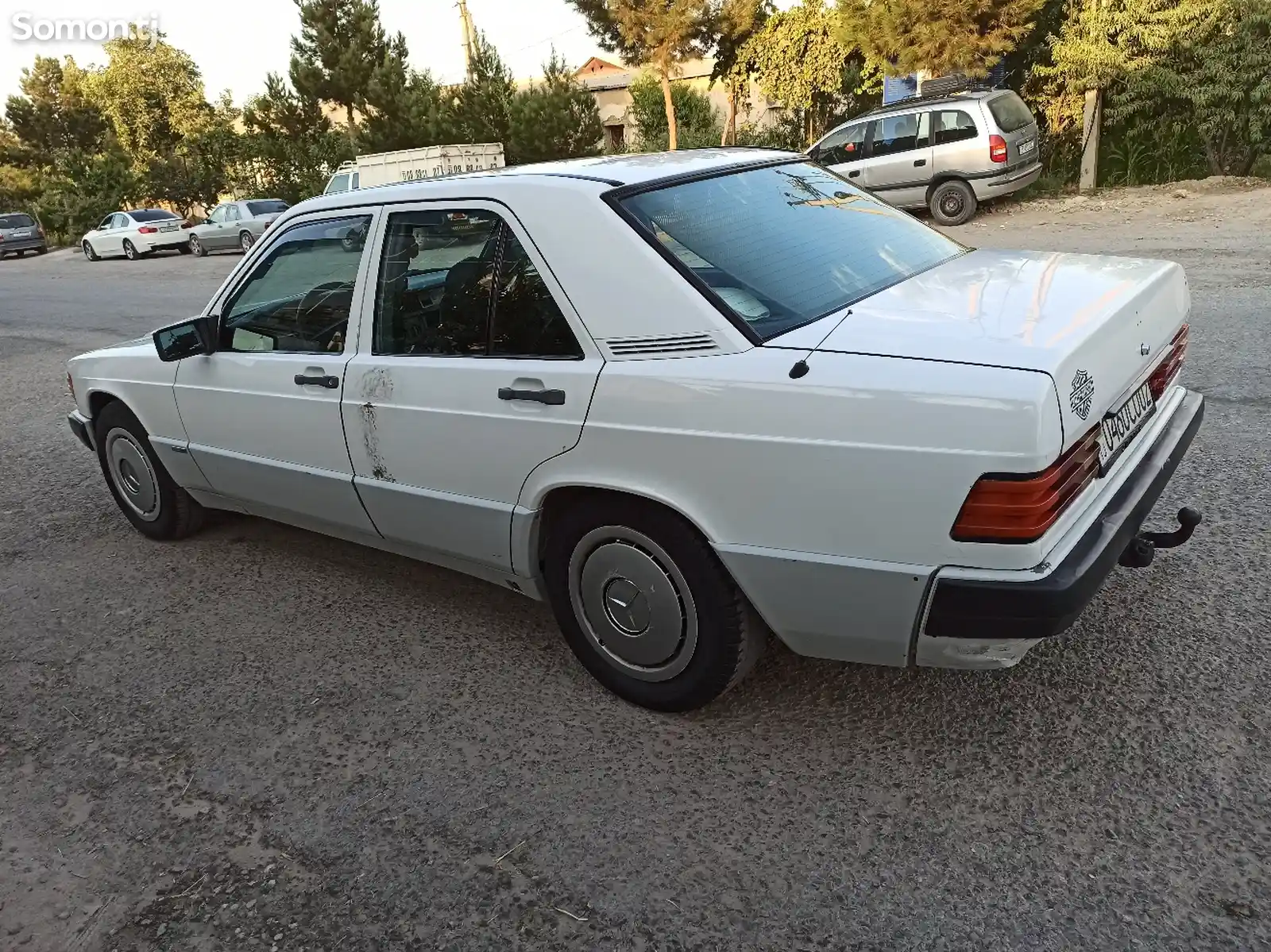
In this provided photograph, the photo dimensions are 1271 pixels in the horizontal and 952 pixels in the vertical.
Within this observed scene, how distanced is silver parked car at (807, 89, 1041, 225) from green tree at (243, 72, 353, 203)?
22194mm

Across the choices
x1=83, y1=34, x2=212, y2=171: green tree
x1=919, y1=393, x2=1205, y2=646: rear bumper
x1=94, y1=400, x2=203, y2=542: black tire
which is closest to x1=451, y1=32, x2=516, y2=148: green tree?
x1=83, y1=34, x2=212, y2=171: green tree

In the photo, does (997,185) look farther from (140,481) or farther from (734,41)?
(140,481)

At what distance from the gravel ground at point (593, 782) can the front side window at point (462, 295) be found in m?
1.13

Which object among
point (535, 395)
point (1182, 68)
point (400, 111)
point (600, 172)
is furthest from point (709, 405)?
point (400, 111)

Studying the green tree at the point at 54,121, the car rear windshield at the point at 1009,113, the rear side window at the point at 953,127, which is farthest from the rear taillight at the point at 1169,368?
the green tree at the point at 54,121

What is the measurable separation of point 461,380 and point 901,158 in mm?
13719

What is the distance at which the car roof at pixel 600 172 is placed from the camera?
3.16 m

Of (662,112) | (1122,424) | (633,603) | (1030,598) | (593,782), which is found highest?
(662,112)

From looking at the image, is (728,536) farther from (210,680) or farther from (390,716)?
(210,680)

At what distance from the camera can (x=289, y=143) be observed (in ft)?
111

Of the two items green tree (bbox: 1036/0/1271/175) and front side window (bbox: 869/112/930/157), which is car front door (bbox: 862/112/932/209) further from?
green tree (bbox: 1036/0/1271/175)

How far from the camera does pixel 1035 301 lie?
274 cm

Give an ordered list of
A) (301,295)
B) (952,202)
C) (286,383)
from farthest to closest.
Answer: (952,202) < (301,295) < (286,383)

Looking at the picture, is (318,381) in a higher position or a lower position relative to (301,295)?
lower
